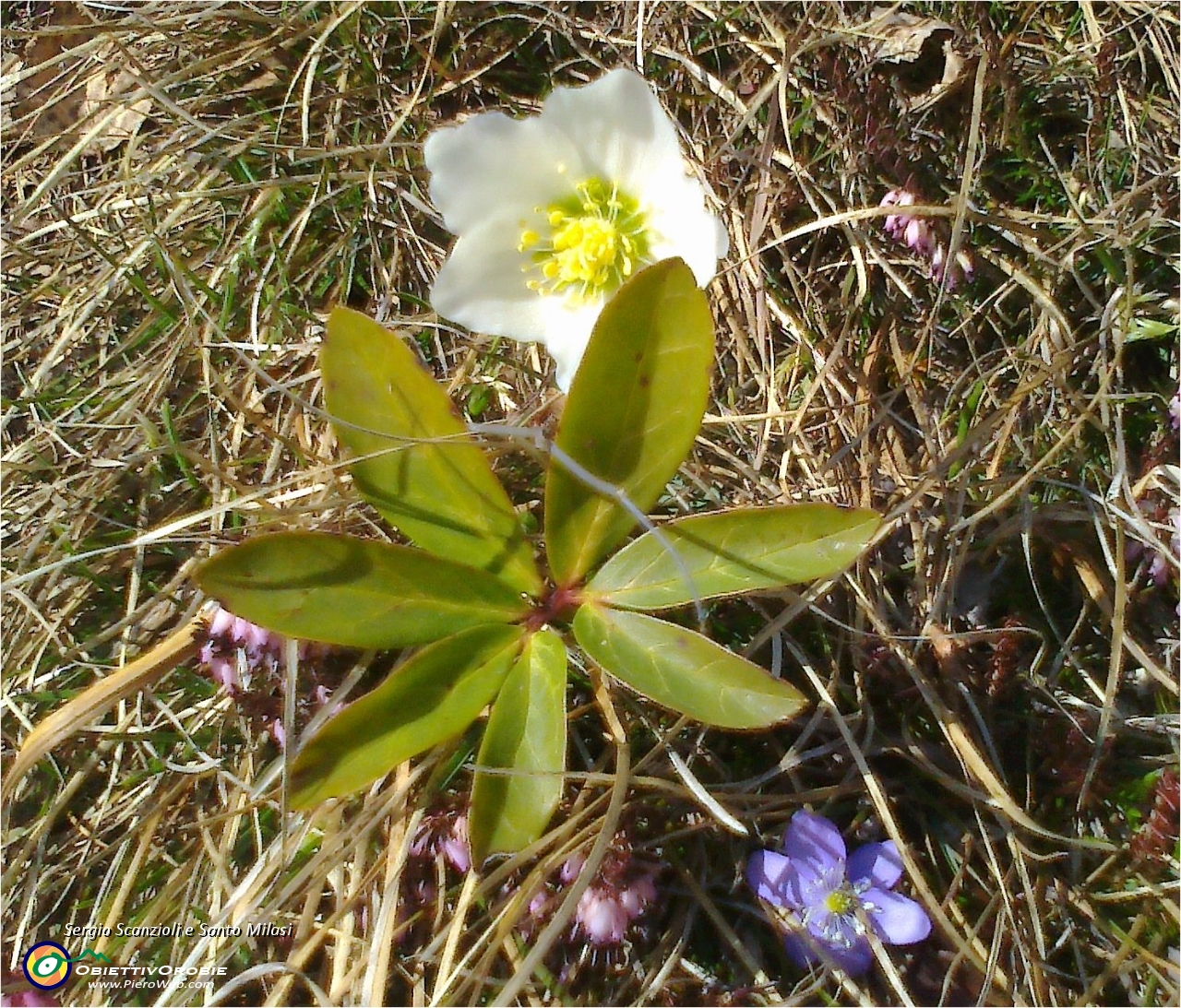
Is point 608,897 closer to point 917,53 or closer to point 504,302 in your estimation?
point 504,302

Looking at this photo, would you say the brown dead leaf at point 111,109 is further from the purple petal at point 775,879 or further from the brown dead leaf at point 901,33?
the purple petal at point 775,879

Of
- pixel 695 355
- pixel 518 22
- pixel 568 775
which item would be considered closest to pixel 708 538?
pixel 695 355

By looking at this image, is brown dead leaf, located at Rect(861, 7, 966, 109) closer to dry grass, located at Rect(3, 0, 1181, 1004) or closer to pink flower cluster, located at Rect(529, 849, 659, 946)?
dry grass, located at Rect(3, 0, 1181, 1004)

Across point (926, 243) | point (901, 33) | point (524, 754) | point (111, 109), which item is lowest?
point (524, 754)

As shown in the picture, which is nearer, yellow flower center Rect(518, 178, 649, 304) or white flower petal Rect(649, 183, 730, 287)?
white flower petal Rect(649, 183, 730, 287)

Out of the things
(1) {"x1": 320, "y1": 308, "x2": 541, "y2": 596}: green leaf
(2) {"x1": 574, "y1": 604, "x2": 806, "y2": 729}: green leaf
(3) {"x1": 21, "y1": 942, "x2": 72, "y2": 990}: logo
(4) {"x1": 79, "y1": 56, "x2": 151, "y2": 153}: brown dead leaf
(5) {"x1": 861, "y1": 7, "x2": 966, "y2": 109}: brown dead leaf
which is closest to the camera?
(2) {"x1": 574, "y1": 604, "x2": 806, "y2": 729}: green leaf

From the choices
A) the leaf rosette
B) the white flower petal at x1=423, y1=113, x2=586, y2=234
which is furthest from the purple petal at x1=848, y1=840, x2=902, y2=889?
the white flower petal at x1=423, y1=113, x2=586, y2=234

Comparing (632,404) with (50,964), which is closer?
(632,404)

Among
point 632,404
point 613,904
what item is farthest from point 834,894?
point 632,404
